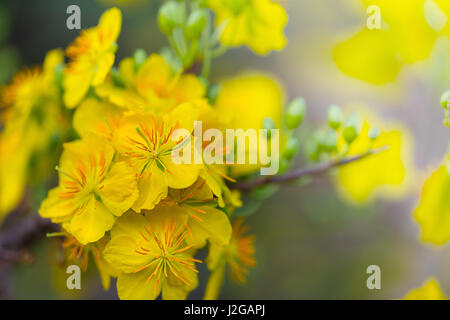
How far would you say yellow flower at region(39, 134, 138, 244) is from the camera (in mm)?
589

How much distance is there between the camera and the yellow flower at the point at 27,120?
82cm

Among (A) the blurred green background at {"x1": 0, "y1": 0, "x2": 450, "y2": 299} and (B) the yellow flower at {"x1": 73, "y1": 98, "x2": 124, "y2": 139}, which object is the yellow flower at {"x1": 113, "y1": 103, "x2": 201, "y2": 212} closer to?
(B) the yellow flower at {"x1": 73, "y1": 98, "x2": 124, "y2": 139}

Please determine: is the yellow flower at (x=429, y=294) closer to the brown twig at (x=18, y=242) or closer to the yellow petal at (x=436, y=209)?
the yellow petal at (x=436, y=209)

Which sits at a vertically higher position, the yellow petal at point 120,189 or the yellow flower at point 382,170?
the yellow flower at point 382,170

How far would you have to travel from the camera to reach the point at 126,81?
73 cm

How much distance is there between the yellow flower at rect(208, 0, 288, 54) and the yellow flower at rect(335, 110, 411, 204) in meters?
0.39

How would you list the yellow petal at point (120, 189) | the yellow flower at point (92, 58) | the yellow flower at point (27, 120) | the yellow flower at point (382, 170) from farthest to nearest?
the yellow flower at point (382, 170), the yellow flower at point (27, 120), the yellow flower at point (92, 58), the yellow petal at point (120, 189)

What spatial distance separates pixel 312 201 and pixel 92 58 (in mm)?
811

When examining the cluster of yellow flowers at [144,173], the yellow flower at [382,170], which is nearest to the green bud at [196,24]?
the cluster of yellow flowers at [144,173]

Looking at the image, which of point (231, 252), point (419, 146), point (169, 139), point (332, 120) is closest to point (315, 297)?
point (419, 146)

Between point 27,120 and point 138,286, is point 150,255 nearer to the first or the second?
point 138,286

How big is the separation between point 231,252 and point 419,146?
0.64 metres

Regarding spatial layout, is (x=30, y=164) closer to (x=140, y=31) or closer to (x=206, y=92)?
(x=206, y=92)

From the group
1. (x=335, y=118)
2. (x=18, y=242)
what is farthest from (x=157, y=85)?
(x=18, y=242)
